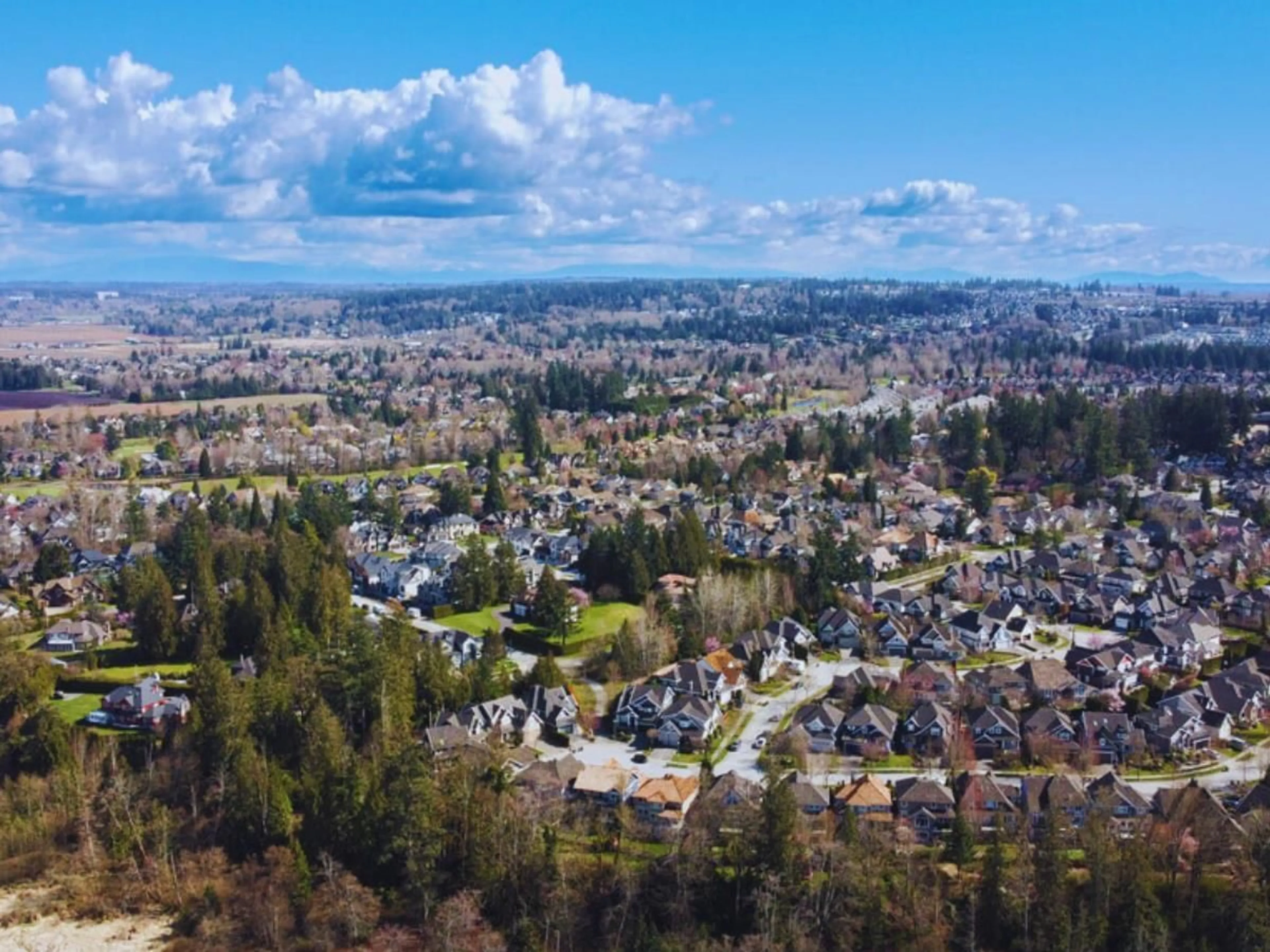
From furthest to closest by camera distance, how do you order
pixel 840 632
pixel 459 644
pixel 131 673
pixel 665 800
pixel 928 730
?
1. pixel 840 632
2. pixel 459 644
3. pixel 131 673
4. pixel 928 730
5. pixel 665 800

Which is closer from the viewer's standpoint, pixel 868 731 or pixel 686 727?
pixel 868 731

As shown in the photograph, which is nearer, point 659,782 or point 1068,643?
point 659,782

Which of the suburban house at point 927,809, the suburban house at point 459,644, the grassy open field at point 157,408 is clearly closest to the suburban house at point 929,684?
the suburban house at point 927,809

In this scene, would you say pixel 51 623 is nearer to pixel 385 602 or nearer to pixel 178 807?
pixel 385 602

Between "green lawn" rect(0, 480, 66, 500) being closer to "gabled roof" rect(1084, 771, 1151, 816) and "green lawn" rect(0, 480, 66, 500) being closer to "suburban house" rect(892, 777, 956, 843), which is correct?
"suburban house" rect(892, 777, 956, 843)

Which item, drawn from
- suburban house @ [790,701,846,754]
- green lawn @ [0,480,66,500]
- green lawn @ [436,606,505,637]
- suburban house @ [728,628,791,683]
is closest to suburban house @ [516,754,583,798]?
suburban house @ [790,701,846,754]

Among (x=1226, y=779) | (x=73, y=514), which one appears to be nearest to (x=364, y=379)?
(x=73, y=514)

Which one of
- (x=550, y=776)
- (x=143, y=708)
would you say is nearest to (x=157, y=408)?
(x=143, y=708)

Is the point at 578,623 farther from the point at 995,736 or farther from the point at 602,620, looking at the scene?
the point at 995,736
